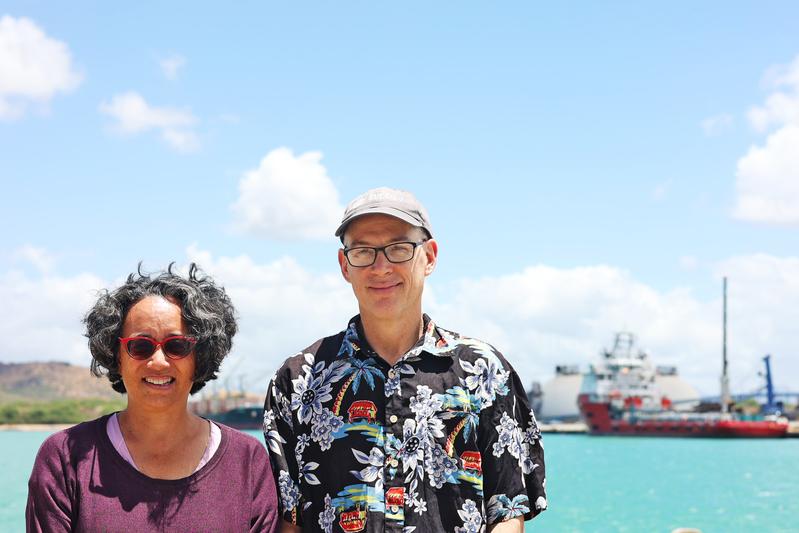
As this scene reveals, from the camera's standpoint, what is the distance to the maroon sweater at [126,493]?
281cm

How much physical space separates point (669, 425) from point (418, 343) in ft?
224

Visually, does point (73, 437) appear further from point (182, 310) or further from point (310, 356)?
point (310, 356)

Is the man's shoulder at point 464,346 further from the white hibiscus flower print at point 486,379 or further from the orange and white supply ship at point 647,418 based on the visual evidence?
the orange and white supply ship at point 647,418

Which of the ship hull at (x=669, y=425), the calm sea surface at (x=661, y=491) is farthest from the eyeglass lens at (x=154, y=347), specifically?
the ship hull at (x=669, y=425)

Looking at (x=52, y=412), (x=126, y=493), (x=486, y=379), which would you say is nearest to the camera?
(x=126, y=493)

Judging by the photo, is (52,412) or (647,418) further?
(52,412)

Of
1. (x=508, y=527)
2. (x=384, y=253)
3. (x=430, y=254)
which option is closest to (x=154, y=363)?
(x=384, y=253)

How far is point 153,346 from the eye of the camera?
300cm

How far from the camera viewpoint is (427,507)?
10.2 feet

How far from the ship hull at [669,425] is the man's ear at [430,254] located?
66472 mm

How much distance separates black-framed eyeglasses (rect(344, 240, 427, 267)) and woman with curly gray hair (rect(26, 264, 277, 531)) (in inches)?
19.3

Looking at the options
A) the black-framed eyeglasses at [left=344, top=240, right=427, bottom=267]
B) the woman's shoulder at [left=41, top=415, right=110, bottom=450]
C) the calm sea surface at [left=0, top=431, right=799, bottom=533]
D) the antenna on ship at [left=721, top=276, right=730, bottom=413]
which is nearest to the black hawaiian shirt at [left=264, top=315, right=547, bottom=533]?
the black-framed eyeglasses at [left=344, top=240, right=427, bottom=267]

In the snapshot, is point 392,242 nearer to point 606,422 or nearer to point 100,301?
point 100,301

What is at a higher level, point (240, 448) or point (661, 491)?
point (240, 448)
